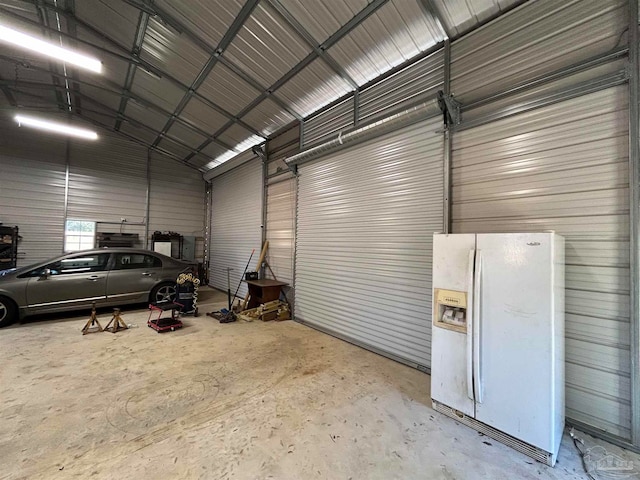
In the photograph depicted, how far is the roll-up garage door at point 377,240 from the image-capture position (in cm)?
321

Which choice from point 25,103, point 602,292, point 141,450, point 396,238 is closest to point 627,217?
point 602,292

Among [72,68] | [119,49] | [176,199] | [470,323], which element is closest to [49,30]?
[119,49]

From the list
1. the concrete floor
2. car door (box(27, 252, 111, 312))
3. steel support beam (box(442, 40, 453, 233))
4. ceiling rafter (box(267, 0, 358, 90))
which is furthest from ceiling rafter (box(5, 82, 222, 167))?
steel support beam (box(442, 40, 453, 233))

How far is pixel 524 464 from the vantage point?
1.78m

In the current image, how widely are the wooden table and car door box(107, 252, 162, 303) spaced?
2084mm

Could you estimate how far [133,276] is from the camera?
5281 mm

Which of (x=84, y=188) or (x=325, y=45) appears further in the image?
(x=84, y=188)

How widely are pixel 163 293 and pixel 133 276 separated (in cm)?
72

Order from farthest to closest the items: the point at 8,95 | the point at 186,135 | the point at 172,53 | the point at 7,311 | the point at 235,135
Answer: the point at 186,135 < the point at 235,135 < the point at 8,95 < the point at 172,53 < the point at 7,311

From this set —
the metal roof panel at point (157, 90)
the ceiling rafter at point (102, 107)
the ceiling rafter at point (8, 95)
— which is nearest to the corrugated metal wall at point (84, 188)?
the ceiling rafter at point (8, 95)

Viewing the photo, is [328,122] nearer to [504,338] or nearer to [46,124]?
[504,338]

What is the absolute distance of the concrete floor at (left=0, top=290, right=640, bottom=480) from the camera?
5.61 feet

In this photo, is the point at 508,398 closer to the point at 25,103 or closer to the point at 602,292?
the point at 602,292

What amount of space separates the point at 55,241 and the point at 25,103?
3.68 meters
